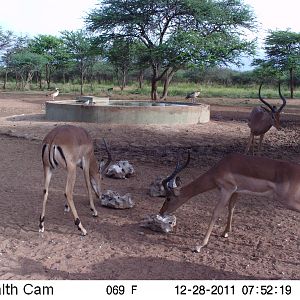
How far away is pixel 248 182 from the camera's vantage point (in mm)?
4457

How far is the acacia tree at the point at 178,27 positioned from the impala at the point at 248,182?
20075 millimetres

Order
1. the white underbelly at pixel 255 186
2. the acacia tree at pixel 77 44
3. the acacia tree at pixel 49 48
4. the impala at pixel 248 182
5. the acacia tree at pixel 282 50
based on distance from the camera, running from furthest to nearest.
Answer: the acacia tree at pixel 49 48, the acacia tree at pixel 77 44, the acacia tree at pixel 282 50, the white underbelly at pixel 255 186, the impala at pixel 248 182

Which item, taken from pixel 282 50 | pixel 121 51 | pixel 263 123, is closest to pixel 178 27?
pixel 121 51

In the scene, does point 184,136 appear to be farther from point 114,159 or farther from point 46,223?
point 46,223

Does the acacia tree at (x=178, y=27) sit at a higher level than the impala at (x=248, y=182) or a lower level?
higher

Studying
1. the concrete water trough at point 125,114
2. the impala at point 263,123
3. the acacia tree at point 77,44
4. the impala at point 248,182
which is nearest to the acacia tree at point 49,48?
the acacia tree at point 77,44

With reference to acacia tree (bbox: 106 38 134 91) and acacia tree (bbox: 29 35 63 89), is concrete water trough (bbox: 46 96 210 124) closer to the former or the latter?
acacia tree (bbox: 106 38 134 91)

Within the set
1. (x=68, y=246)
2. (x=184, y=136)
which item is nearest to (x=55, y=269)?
(x=68, y=246)

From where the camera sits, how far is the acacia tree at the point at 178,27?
80.8ft

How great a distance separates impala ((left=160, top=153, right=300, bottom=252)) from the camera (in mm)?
4285

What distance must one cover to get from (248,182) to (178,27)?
2286 centimetres

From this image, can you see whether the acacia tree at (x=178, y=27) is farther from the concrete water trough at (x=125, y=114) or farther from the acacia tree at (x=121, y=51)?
the concrete water trough at (x=125, y=114)

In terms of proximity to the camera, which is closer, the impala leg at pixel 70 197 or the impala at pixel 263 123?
the impala leg at pixel 70 197

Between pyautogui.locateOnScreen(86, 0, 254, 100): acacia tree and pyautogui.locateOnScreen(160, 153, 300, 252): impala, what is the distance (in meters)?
20.1
